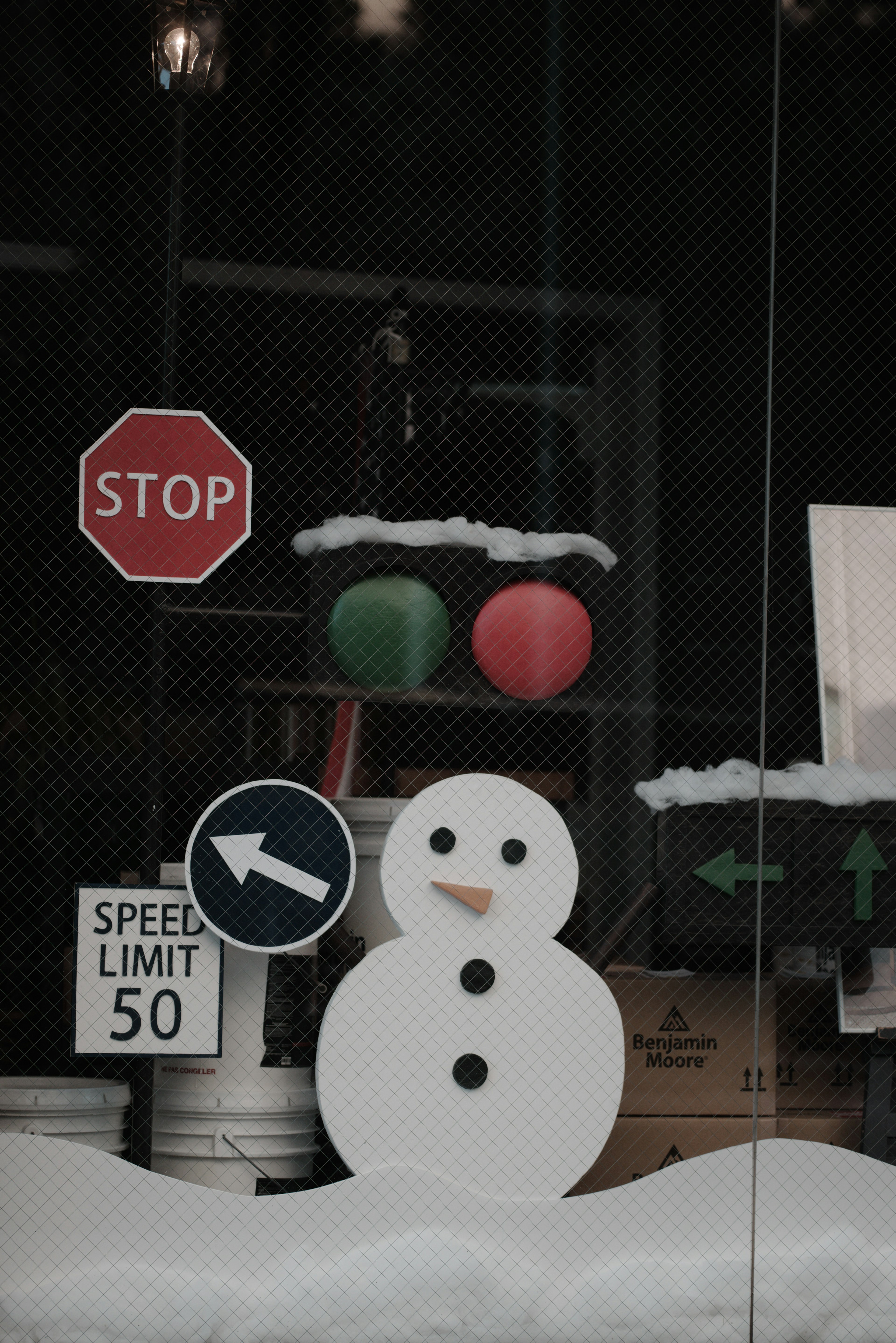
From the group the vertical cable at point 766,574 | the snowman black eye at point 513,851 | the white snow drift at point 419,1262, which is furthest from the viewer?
the vertical cable at point 766,574

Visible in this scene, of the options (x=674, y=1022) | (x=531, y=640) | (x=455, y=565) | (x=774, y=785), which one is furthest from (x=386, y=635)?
(x=674, y=1022)

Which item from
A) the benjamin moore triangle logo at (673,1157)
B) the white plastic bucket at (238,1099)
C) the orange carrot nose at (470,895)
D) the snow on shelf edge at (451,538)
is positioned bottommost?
the benjamin moore triangle logo at (673,1157)

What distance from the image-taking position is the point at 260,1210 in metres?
2.97

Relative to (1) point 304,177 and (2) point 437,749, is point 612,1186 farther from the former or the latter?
(1) point 304,177

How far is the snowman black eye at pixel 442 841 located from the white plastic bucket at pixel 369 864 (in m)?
0.10

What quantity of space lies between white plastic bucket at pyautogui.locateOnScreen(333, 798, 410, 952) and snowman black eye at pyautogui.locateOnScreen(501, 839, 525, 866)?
27 centimetres

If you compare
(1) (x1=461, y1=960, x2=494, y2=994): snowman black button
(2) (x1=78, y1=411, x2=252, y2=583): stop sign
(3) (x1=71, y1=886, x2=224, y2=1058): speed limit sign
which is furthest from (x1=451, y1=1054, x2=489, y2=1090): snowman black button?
(2) (x1=78, y1=411, x2=252, y2=583): stop sign

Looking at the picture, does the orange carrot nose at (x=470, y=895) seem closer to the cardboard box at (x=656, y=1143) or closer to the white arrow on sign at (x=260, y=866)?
the white arrow on sign at (x=260, y=866)

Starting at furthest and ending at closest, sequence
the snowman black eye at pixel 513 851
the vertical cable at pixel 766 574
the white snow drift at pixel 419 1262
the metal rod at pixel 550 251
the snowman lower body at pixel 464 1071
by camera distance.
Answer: the metal rod at pixel 550 251 → the vertical cable at pixel 766 574 → the snowman black eye at pixel 513 851 → the snowman lower body at pixel 464 1071 → the white snow drift at pixel 419 1262

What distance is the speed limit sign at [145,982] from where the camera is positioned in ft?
9.76

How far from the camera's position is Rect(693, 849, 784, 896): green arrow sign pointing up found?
3.21 m

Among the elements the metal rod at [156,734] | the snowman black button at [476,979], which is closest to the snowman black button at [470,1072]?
the snowman black button at [476,979]

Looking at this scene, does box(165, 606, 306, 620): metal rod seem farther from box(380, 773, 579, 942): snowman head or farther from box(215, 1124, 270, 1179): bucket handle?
box(215, 1124, 270, 1179): bucket handle

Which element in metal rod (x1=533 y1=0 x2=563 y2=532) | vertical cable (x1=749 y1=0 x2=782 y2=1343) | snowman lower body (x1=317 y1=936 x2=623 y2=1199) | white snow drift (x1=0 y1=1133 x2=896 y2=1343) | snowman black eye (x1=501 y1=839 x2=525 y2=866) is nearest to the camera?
white snow drift (x1=0 y1=1133 x2=896 y2=1343)
